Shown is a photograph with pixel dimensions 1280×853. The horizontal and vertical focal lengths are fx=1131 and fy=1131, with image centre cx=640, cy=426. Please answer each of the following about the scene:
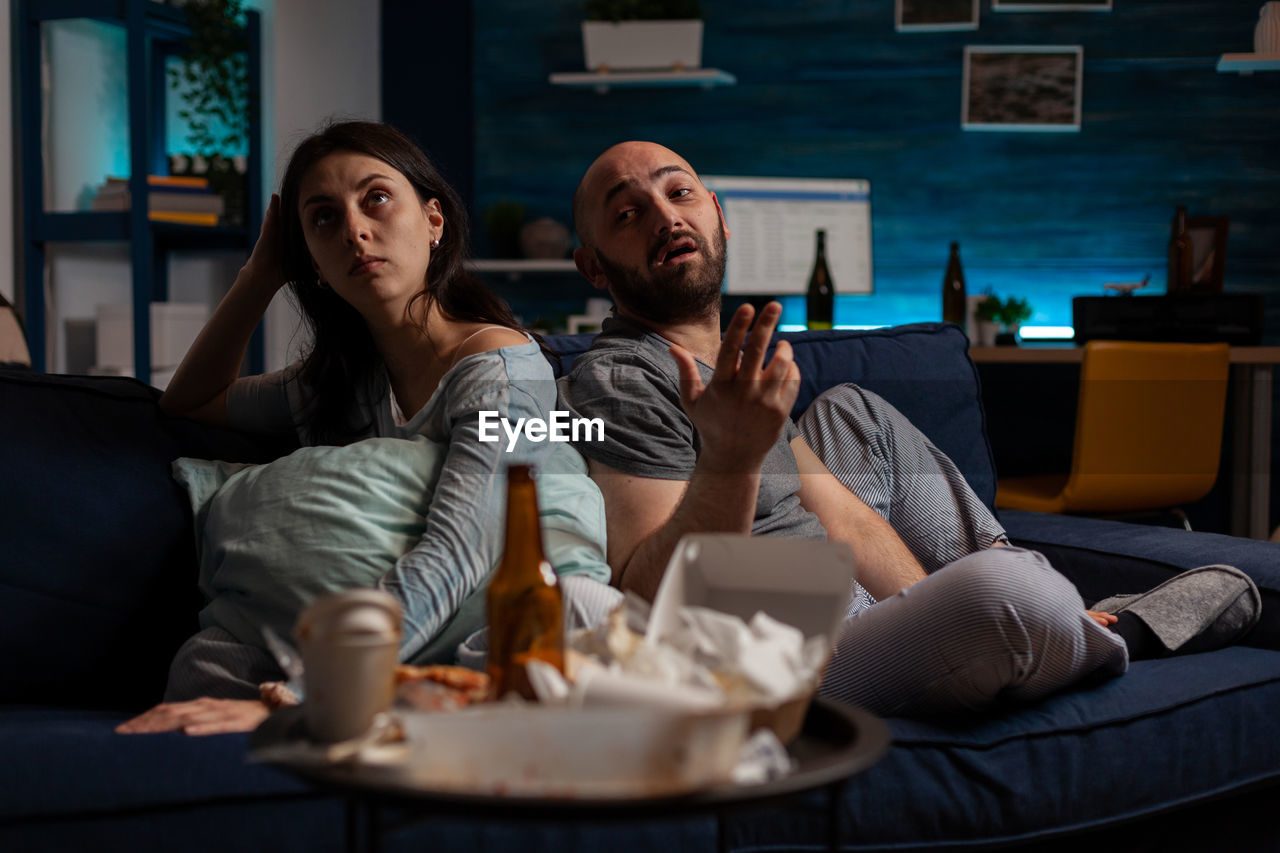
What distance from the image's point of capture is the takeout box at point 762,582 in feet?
2.77

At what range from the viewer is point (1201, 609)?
1.62m

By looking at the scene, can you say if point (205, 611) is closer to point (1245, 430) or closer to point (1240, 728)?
point (1240, 728)

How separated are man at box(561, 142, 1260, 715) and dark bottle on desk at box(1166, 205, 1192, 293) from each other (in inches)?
96.9

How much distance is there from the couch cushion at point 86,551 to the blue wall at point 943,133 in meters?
3.19

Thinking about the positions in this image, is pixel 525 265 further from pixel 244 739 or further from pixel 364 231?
pixel 244 739

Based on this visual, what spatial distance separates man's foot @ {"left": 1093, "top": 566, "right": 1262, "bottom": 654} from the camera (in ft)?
5.27

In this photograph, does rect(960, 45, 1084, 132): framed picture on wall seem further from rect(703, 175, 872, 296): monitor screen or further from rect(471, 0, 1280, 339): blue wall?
rect(703, 175, 872, 296): monitor screen

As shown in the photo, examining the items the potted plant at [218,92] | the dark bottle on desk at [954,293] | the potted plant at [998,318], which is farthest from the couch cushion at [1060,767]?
the potted plant at [218,92]

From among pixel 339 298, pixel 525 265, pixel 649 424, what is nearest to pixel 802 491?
pixel 649 424

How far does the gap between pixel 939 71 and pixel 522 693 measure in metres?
4.08

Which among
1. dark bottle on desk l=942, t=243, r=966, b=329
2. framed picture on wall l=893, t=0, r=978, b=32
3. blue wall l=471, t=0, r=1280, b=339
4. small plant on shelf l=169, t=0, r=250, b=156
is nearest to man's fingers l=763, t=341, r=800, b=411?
dark bottle on desk l=942, t=243, r=966, b=329

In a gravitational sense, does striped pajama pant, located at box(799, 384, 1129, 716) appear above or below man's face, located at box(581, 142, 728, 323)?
below

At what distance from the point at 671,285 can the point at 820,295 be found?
2294 mm

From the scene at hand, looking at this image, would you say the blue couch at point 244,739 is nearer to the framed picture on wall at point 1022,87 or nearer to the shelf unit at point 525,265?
the shelf unit at point 525,265
